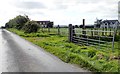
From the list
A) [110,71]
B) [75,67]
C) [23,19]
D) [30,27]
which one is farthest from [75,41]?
[23,19]

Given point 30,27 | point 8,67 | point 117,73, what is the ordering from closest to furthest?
point 117,73 < point 8,67 < point 30,27

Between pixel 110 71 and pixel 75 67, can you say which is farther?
pixel 75 67

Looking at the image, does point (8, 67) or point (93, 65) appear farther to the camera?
point (8, 67)

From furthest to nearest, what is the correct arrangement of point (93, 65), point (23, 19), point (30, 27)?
point (23, 19), point (30, 27), point (93, 65)

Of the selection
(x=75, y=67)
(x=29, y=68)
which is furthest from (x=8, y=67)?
(x=75, y=67)

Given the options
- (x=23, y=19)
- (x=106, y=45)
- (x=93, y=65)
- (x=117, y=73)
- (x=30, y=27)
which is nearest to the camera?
(x=117, y=73)

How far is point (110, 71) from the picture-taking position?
9.34 metres

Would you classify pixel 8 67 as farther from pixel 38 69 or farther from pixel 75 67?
pixel 75 67

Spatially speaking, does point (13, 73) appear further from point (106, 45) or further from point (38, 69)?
point (106, 45)

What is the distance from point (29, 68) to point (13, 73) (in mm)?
1112

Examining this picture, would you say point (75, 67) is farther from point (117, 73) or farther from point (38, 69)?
point (117, 73)

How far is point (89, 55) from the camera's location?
13656 mm

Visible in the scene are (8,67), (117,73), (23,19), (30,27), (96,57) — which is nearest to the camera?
(117,73)

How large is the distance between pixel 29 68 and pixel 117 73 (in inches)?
139
